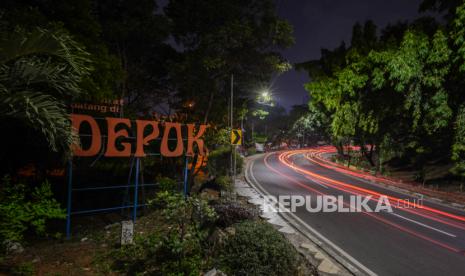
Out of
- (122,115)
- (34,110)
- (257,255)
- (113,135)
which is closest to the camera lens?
(34,110)

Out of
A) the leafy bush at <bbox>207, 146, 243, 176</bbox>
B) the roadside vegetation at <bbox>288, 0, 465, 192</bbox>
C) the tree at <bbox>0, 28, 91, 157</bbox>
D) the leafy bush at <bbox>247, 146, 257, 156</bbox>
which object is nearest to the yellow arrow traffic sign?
the tree at <bbox>0, 28, 91, 157</bbox>

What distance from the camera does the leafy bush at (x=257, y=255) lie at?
6.00m

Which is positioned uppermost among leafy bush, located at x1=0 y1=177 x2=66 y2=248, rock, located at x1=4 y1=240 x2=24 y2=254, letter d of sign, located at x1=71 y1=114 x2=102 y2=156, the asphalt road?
letter d of sign, located at x1=71 y1=114 x2=102 y2=156

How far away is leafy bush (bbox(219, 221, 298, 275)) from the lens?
5996 mm

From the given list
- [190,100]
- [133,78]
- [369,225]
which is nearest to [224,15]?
[190,100]

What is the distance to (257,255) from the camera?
20.4ft

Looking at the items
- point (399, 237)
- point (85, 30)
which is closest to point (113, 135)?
point (85, 30)

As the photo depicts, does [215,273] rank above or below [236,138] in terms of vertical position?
below

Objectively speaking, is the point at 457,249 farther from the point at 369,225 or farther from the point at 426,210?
the point at 426,210

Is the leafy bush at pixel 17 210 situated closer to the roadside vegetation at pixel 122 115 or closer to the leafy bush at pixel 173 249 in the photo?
the roadside vegetation at pixel 122 115

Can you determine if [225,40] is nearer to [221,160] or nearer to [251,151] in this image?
[221,160]

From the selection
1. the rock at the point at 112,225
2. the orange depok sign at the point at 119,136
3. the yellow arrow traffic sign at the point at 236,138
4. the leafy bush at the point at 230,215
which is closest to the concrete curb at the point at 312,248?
the leafy bush at the point at 230,215

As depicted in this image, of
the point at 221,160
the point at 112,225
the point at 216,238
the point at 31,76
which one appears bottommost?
the point at 112,225

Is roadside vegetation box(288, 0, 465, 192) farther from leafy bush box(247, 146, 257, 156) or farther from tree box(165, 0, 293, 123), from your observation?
leafy bush box(247, 146, 257, 156)
